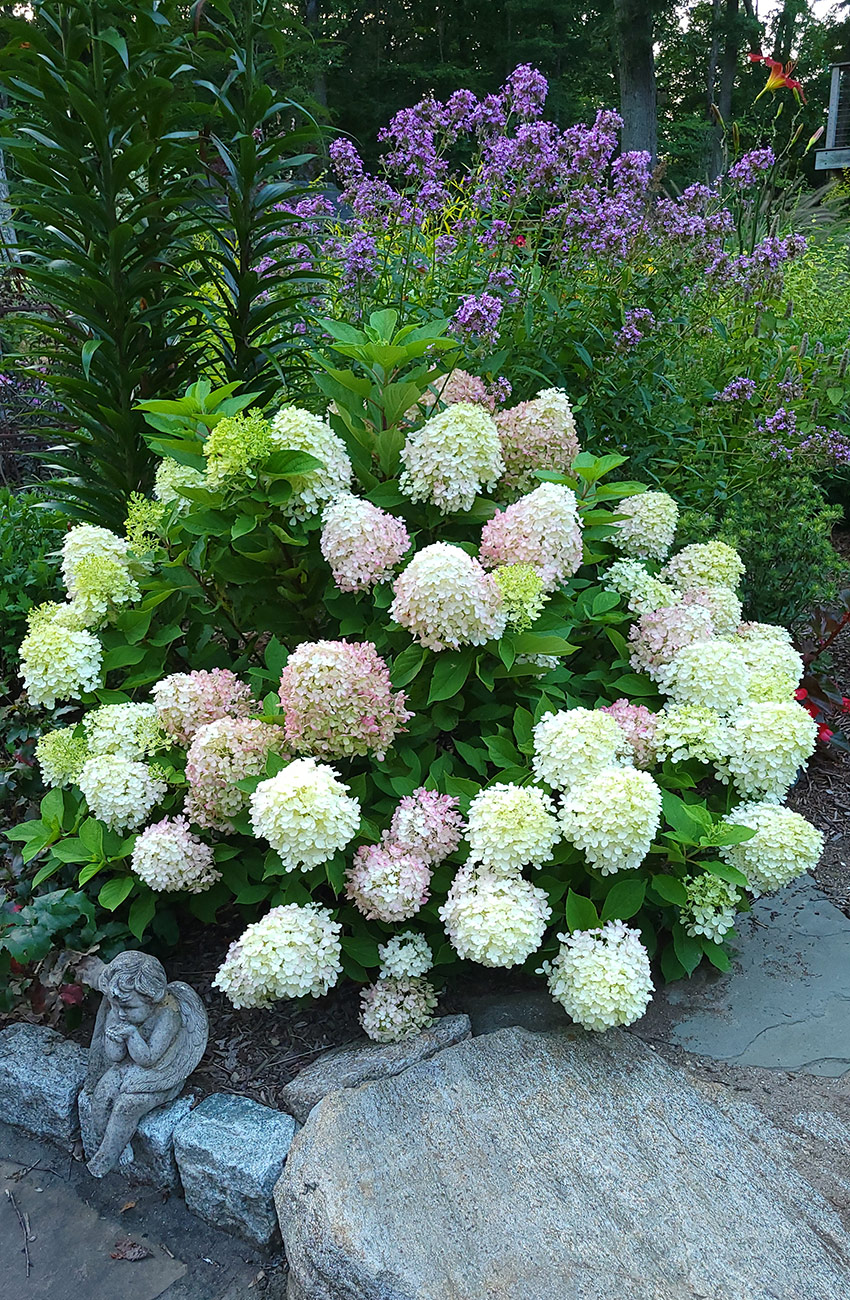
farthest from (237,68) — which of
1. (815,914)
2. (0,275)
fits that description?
(0,275)

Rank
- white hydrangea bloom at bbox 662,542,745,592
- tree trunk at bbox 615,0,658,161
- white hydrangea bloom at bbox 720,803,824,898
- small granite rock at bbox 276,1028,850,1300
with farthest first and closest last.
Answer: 1. tree trunk at bbox 615,0,658,161
2. white hydrangea bloom at bbox 662,542,745,592
3. white hydrangea bloom at bbox 720,803,824,898
4. small granite rock at bbox 276,1028,850,1300

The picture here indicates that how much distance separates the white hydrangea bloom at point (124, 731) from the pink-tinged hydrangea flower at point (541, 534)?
0.93 meters

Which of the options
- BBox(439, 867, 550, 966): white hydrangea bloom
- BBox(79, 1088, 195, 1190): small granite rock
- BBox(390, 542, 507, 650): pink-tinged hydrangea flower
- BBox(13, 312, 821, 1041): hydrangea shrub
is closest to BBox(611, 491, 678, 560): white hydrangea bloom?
BBox(13, 312, 821, 1041): hydrangea shrub

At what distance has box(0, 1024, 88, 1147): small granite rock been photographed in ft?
6.97

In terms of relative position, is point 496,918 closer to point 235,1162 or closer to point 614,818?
point 614,818

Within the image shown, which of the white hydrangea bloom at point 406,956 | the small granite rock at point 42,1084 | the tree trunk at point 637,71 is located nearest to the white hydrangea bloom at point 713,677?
the white hydrangea bloom at point 406,956

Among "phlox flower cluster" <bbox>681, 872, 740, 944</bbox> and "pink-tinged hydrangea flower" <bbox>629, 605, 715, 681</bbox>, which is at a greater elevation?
"pink-tinged hydrangea flower" <bbox>629, 605, 715, 681</bbox>

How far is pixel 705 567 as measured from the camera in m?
2.64

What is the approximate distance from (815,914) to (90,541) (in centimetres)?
221

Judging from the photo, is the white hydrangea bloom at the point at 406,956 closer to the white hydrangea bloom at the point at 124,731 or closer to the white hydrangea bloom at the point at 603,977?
the white hydrangea bloom at the point at 603,977

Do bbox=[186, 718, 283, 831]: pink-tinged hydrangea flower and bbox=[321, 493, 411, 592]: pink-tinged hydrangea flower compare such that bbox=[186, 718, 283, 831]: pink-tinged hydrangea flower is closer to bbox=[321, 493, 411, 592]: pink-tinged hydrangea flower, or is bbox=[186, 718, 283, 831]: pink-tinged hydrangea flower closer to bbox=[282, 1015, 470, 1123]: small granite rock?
bbox=[321, 493, 411, 592]: pink-tinged hydrangea flower

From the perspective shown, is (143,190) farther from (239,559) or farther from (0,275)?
(0,275)

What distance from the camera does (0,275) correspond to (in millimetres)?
6293

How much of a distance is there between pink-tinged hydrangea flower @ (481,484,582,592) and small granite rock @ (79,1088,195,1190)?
1429mm
